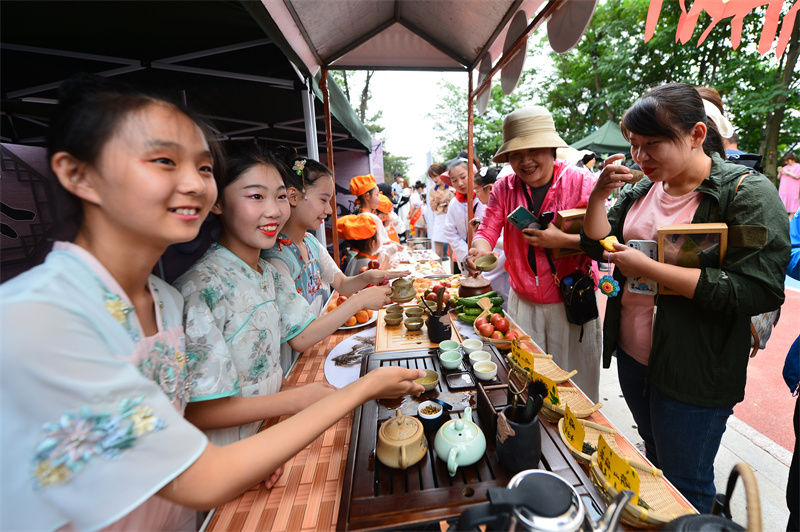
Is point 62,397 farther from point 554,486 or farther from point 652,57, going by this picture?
point 652,57

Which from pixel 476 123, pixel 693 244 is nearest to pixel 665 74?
pixel 476 123

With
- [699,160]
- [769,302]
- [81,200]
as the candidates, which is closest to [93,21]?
[81,200]

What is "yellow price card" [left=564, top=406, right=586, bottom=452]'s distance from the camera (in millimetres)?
1266

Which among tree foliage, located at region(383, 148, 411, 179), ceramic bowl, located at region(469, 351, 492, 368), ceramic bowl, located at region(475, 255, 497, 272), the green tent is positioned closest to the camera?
ceramic bowl, located at region(469, 351, 492, 368)

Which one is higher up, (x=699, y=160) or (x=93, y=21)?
(x=93, y=21)

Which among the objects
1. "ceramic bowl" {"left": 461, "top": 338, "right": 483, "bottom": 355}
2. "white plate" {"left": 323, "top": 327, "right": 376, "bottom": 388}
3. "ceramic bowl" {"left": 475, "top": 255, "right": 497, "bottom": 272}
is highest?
"ceramic bowl" {"left": 475, "top": 255, "right": 497, "bottom": 272}

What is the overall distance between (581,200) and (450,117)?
92.9 ft

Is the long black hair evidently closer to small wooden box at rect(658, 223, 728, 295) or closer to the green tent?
small wooden box at rect(658, 223, 728, 295)

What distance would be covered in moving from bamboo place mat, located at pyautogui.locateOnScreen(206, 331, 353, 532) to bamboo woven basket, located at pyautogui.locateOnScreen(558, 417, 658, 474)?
893 mm

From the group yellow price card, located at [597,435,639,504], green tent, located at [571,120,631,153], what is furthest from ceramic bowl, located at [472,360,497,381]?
green tent, located at [571,120,631,153]

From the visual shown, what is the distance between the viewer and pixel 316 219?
2664 millimetres

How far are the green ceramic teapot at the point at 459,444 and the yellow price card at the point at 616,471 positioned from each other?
1.32 ft

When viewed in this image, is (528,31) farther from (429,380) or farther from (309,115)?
(429,380)

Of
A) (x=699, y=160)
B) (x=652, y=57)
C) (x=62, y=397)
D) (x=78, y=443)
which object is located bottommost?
(x=78, y=443)
